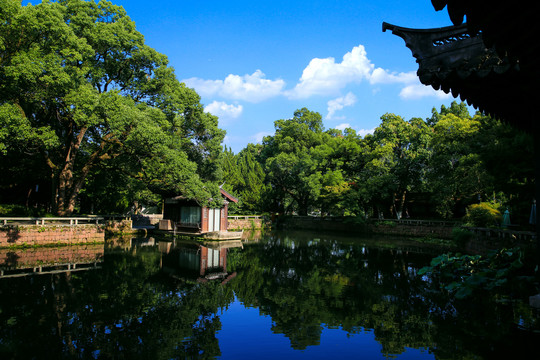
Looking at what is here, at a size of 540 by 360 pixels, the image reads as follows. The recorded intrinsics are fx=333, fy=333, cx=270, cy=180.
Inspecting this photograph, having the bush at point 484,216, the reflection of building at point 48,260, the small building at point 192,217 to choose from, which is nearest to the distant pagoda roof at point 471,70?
the bush at point 484,216

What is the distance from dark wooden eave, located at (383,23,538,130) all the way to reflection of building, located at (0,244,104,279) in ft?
40.1

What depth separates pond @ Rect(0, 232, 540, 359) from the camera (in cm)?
545

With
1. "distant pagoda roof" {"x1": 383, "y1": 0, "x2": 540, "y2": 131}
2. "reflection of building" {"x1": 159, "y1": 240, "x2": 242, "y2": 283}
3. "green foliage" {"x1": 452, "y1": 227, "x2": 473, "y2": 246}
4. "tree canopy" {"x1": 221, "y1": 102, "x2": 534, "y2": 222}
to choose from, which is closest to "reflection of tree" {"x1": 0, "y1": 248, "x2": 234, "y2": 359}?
"reflection of building" {"x1": 159, "y1": 240, "x2": 242, "y2": 283}

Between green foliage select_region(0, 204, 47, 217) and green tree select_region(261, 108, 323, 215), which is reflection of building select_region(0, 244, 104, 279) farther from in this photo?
green tree select_region(261, 108, 323, 215)

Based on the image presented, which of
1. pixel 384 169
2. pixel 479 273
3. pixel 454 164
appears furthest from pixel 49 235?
pixel 454 164

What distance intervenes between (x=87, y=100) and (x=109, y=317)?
13.1m

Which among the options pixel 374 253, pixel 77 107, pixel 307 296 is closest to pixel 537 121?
pixel 307 296

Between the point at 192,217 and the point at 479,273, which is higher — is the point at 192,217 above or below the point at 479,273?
above

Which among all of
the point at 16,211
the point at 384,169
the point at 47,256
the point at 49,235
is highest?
the point at 384,169

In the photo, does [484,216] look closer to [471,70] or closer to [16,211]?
[471,70]

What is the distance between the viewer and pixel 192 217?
85.9ft

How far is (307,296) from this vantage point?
8820mm

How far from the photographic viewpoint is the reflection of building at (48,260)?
36.9 ft

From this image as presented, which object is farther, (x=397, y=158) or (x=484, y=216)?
(x=397, y=158)
